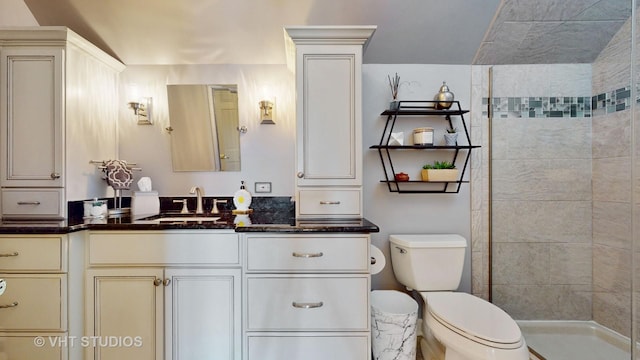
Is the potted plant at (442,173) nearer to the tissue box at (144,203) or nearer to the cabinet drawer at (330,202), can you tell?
the cabinet drawer at (330,202)

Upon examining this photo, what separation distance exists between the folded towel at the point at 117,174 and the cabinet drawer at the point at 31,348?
2.93 ft

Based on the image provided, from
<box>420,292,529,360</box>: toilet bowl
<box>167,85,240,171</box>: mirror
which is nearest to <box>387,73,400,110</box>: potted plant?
<box>167,85,240,171</box>: mirror

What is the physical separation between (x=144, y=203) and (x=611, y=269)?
3.17 m

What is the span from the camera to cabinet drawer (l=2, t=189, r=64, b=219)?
1.71 meters

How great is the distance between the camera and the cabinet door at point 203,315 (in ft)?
4.94

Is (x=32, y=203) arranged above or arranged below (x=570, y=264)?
above

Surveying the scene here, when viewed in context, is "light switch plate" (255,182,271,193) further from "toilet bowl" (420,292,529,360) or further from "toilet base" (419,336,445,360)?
"toilet base" (419,336,445,360)

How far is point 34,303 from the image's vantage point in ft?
4.76

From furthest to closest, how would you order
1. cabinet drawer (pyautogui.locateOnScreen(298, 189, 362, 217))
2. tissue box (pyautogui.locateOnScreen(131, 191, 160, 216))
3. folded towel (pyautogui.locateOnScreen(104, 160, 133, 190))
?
tissue box (pyautogui.locateOnScreen(131, 191, 160, 216)) < folded towel (pyautogui.locateOnScreen(104, 160, 133, 190)) < cabinet drawer (pyautogui.locateOnScreen(298, 189, 362, 217))

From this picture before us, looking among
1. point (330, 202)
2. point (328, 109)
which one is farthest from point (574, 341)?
point (328, 109)

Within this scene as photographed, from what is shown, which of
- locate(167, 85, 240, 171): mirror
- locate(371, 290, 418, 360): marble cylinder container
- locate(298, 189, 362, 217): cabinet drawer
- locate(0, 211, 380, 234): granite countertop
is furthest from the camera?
locate(167, 85, 240, 171): mirror

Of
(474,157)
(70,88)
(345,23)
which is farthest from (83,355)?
(474,157)

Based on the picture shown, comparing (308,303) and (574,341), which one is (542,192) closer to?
(574,341)

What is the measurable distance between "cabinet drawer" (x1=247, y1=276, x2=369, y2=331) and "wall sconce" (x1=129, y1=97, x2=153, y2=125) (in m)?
1.48
